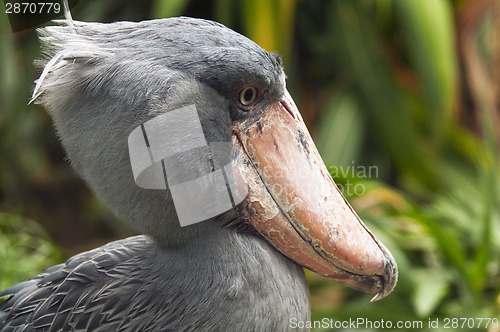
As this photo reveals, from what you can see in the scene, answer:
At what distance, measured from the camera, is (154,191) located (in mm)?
1038

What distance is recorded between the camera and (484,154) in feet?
9.39

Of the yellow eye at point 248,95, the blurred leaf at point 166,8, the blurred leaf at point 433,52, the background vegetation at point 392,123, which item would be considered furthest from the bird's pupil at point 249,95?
the blurred leaf at point 433,52

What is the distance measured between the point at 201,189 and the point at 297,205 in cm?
18

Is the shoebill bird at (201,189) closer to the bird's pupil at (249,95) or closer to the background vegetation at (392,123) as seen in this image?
the bird's pupil at (249,95)

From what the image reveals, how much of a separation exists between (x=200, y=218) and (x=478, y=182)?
230 cm

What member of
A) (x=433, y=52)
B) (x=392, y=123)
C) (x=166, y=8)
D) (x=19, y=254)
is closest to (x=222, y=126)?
(x=19, y=254)

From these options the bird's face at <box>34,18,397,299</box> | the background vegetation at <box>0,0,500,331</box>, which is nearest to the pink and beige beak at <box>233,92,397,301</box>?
the bird's face at <box>34,18,397,299</box>

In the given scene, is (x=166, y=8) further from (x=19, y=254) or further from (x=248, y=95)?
(x=248, y=95)

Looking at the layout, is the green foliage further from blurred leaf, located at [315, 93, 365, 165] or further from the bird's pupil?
blurred leaf, located at [315, 93, 365, 165]

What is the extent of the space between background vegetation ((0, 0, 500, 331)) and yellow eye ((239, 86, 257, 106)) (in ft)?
3.33

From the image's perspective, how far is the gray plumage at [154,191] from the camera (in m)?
1.00

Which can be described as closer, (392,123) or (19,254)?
(19,254)

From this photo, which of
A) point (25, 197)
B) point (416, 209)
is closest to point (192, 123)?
point (416, 209)

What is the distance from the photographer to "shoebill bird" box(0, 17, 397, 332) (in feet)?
3.31
